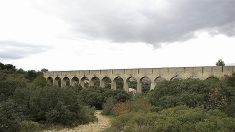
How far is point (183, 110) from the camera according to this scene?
1445cm

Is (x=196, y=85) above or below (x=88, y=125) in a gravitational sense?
above

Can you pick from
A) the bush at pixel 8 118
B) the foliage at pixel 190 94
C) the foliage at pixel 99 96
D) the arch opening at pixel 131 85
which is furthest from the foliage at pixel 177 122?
the arch opening at pixel 131 85

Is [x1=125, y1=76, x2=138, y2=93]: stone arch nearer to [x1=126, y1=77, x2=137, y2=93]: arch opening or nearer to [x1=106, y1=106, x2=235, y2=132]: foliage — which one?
[x1=126, y1=77, x2=137, y2=93]: arch opening

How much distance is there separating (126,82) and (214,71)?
39.4 ft

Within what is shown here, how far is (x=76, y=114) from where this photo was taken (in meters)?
18.7

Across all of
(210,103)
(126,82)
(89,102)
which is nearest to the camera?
(210,103)

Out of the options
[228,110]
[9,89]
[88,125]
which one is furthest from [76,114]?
[228,110]

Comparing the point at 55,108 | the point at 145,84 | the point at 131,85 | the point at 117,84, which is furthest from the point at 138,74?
the point at 55,108

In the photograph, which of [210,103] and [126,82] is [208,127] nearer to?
[210,103]

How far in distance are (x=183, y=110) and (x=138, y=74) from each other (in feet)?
73.7

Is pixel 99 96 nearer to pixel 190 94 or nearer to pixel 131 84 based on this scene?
pixel 190 94

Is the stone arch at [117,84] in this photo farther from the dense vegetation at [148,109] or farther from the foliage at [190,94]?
the foliage at [190,94]

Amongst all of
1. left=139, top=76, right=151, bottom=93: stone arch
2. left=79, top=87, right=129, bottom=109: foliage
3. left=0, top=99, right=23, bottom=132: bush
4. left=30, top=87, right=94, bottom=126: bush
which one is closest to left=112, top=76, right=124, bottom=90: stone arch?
left=139, top=76, right=151, bottom=93: stone arch

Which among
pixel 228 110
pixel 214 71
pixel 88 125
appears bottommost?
pixel 88 125
